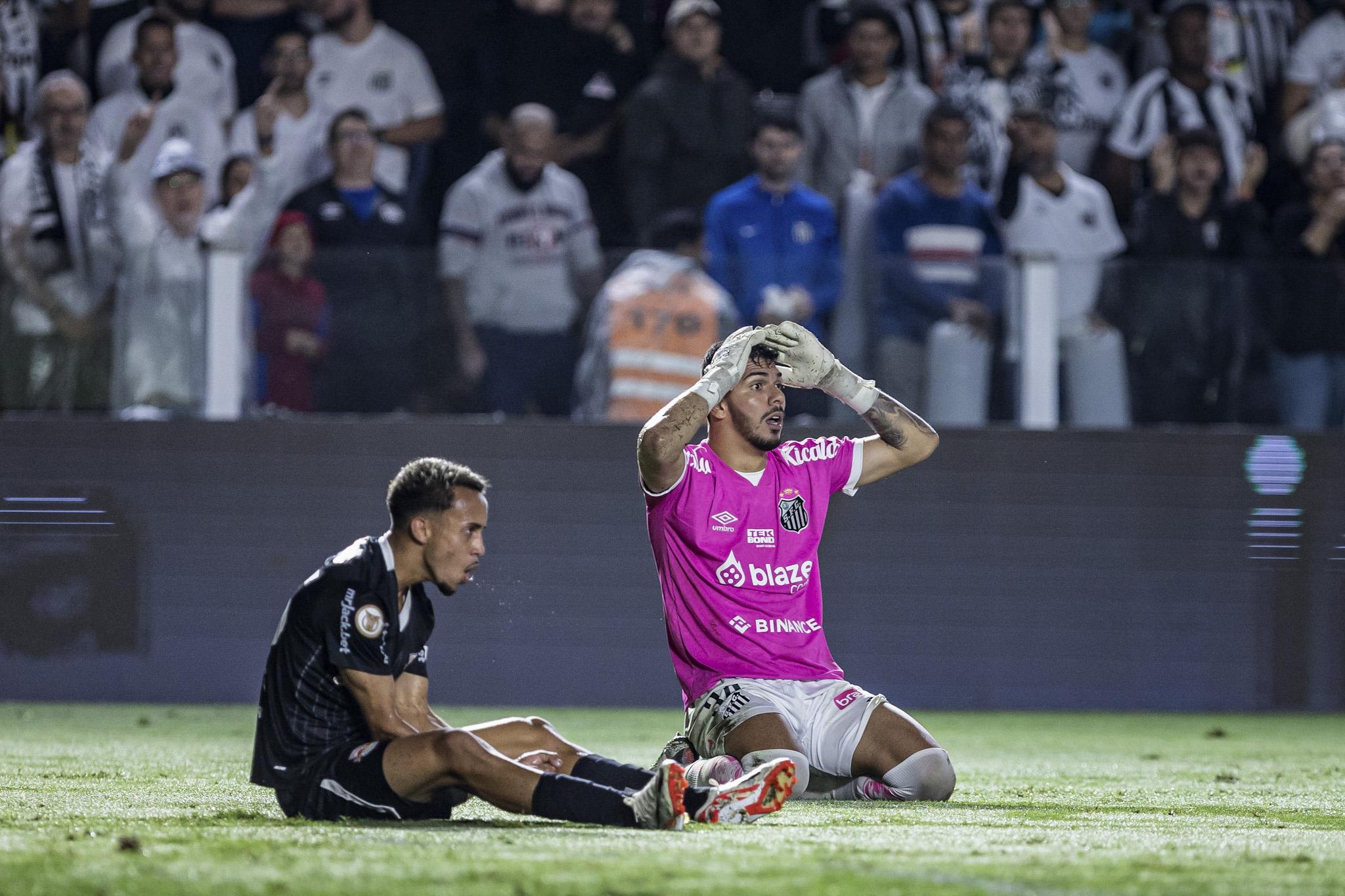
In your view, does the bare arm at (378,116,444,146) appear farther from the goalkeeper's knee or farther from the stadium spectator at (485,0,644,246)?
the goalkeeper's knee

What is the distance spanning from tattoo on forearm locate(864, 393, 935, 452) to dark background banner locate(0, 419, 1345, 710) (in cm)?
454

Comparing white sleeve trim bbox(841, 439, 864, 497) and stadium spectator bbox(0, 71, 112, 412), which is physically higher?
stadium spectator bbox(0, 71, 112, 412)

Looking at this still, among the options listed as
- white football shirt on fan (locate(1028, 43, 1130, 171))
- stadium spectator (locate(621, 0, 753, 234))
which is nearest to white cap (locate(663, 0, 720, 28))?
stadium spectator (locate(621, 0, 753, 234))

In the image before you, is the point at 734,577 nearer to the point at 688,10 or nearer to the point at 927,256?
the point at 927,256

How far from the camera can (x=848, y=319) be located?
36.8ft

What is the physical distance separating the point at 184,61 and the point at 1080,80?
662 cm

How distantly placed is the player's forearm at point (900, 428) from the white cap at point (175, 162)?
593 cm

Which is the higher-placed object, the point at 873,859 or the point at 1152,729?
the point at 873,859

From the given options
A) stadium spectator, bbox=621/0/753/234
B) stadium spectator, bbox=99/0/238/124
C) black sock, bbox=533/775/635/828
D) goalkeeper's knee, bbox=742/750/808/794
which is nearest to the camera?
black sock, bbox=533/775/635/828

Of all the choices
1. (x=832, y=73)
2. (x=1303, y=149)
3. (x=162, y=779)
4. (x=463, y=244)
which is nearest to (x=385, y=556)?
(x=162, y=779)

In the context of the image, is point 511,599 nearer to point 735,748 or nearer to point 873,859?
point 735,748

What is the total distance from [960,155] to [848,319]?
4.53 ft

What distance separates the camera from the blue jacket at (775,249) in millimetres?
11203

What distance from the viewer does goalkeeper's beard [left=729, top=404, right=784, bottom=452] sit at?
271 inches
